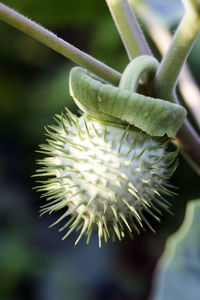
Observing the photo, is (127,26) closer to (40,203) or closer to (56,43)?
(56,43)

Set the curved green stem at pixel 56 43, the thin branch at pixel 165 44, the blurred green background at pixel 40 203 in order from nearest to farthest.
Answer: the curved green stem at pixel 56 43 → the thin branch at pixel 165 44 → the blurred green background at pixel 40 203

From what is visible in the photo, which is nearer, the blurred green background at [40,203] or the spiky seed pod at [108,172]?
the spiky seed pod at [108,172]

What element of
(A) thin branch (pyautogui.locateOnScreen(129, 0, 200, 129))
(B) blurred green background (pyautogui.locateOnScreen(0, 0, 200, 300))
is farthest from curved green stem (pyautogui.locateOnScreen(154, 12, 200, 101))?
(B) blurred green background (pyautogui.locateOnScreen(0, 0, 200, 300))

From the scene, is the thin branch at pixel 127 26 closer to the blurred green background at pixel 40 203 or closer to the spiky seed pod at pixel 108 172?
the spiky seed pod at pixel 108 172

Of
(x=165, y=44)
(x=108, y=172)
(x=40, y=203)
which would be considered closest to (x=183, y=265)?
(x=108, y=172)

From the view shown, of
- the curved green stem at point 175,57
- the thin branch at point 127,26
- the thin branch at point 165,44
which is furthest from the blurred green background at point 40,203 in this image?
the curved green stem at point 175,57

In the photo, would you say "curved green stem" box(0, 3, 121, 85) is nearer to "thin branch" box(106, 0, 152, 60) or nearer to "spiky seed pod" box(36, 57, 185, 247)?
"spiky seed pod" box(36, 57, 185, 247)
